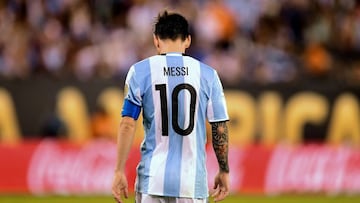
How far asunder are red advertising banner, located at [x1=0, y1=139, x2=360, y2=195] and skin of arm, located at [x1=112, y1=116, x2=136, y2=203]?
8024 millimetres

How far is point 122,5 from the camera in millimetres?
17703

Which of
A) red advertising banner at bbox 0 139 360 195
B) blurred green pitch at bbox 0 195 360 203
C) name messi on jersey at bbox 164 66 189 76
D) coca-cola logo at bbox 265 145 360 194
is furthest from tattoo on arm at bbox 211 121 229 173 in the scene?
coca-cola logo at bbox 265 145 360 194

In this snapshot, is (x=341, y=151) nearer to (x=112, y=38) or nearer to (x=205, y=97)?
(x=112, y=38)

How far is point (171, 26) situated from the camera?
6.23m

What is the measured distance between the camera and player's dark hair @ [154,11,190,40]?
6.24 metres

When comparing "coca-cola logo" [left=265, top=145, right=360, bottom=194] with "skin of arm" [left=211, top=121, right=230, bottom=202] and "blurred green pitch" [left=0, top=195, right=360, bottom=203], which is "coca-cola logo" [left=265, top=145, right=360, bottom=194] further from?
"skin of arm" [left=211, top=121, right=230, bottom=202]

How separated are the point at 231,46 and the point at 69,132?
129 inches

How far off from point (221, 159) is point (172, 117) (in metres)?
0.44

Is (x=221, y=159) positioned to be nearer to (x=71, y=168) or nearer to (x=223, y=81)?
(x=71, y=168)

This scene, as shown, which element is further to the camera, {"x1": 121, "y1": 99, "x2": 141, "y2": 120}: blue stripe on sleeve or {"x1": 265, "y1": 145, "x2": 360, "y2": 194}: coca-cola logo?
{"x1": 265, "y1": 145, "x2": 360, "y2": 194}: coca-cola logo

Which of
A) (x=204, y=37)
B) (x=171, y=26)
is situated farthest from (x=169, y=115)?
(x=204, y=37)

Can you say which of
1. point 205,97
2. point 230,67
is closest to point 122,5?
point 230,67

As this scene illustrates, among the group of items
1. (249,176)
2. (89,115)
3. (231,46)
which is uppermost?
(231,46)

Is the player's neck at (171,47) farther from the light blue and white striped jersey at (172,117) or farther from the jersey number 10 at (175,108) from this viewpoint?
the jersey number 10 at (175,108)
